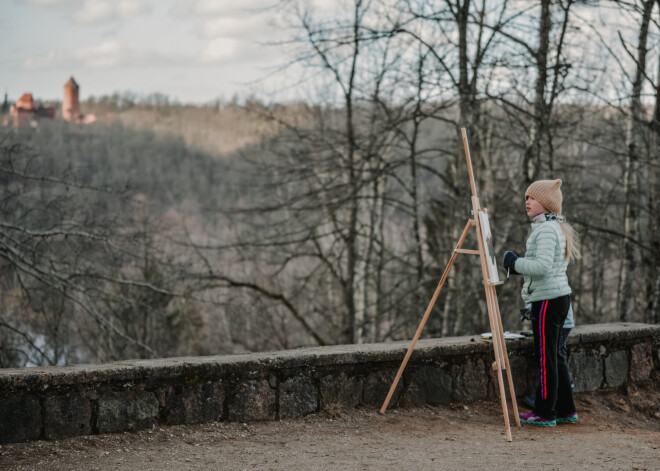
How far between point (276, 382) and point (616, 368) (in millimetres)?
3019

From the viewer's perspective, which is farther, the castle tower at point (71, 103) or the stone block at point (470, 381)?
the castle tower at point (71, 103)

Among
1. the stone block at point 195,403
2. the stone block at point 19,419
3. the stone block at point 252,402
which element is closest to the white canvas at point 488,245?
the stone block at point 252,402

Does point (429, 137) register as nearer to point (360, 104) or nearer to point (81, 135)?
point (360, 104)

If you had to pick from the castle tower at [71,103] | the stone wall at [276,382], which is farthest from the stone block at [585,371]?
the castle tower at [71,103]

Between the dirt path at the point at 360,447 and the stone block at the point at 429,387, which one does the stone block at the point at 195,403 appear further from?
the stone block at the point at 429,387

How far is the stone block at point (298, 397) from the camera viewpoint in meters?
4.76

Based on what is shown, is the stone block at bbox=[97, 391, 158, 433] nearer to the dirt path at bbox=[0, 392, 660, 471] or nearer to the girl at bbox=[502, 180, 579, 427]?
the dirt path at bbox=[0, 392, 660, 471]

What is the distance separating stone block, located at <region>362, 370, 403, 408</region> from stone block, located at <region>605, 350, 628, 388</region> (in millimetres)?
1974

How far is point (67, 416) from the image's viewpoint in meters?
4.10

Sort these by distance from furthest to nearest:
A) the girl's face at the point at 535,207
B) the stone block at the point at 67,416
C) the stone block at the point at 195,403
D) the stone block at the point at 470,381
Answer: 1. the stone block at the point at 470,381
2. the girl's face at the point at 535,207
3. the stone block at the point at 195,403
4. the stone block at the point at 67,416

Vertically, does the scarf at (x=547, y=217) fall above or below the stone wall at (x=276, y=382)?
above

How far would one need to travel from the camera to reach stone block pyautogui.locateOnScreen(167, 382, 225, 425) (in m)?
4.43

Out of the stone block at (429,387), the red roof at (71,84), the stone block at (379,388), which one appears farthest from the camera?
the red roof at (71,84)

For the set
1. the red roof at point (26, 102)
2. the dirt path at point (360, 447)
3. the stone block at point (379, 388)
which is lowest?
the dirt path at point (360, 447)
